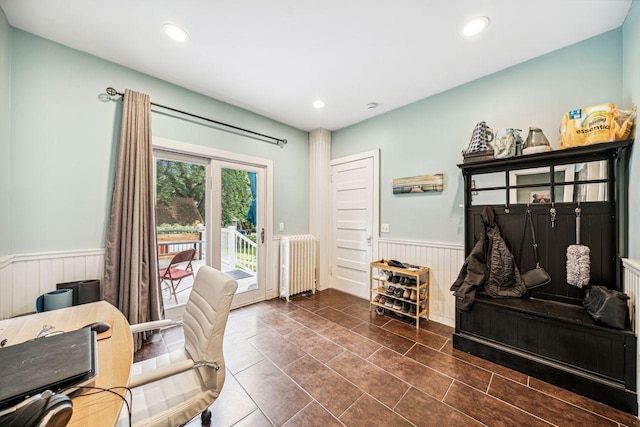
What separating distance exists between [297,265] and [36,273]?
270 cm

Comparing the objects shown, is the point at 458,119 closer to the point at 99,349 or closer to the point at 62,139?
the point at 99,349

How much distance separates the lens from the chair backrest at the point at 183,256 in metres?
2.89

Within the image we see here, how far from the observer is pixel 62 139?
2141mm

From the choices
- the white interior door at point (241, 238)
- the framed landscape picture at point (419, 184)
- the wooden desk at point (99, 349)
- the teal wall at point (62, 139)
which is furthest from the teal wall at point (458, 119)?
the wooden desk at point (99, 349)

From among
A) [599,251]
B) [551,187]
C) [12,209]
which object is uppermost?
[551,187]

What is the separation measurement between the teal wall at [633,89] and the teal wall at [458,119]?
14 cm

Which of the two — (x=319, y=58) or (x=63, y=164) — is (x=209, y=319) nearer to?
(x=63, y=164)

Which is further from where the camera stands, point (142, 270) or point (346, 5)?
point (142, 270)

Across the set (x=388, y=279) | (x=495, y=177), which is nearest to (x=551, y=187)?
(x=495, y=177)

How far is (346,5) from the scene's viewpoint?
1.74 meters

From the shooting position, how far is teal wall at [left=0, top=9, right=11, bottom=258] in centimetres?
182

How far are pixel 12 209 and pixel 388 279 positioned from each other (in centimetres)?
371

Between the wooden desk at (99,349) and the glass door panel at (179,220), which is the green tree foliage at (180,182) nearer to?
the glass door panel at (179,220)

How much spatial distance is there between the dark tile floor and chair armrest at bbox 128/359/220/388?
74cm
